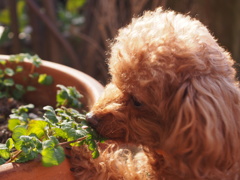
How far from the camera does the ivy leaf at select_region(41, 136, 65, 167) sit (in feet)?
4.79

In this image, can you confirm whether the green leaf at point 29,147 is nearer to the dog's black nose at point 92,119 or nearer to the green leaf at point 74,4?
the dog's black nose at point 92,119

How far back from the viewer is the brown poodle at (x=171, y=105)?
5.20 ft

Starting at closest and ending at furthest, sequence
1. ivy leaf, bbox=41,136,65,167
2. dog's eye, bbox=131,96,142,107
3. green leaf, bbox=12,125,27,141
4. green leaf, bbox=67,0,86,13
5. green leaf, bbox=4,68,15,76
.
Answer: ivy leaf, bbox=41,136,65,167, green leaf, bbox=12,125,27,141, dog's eye, bbox=131,96,142,107, green leaf, bbox=4,68,15,76, green leaf, bbox=67,0,86,13

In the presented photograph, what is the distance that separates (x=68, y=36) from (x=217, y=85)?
3248 mm

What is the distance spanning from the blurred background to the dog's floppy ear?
1969 millimetres

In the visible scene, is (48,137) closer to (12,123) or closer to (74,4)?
(12,123)

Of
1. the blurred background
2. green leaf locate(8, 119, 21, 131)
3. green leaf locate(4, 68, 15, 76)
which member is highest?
the blurred background

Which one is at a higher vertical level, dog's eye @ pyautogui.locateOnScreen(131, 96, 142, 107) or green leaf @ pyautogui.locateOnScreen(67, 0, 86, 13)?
green leaf @ pyautogui.locateOnScreen(67, 0, 86, 13)

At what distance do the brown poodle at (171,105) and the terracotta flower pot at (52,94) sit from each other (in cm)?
19

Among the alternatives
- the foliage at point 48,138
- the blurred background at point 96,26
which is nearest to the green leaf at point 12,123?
the foliage at point 48,138

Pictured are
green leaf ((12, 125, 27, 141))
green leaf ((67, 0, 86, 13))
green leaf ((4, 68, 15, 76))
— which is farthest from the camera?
green leaf ((67, 0, 86, 13))

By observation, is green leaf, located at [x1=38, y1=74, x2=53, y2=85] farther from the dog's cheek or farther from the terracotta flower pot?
the dog's cheek

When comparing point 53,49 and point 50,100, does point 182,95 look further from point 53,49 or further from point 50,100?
point 53,49

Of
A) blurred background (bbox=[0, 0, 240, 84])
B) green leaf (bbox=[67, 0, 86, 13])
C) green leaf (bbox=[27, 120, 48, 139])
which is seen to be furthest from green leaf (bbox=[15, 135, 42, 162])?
green leaf (bbox=[67, 0, 86, 13])
